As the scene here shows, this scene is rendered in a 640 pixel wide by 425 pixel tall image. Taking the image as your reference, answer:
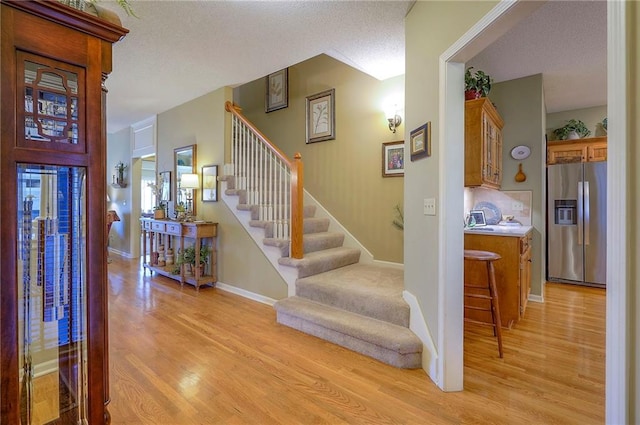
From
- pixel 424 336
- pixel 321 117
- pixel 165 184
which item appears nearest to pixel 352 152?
pixel 321 117

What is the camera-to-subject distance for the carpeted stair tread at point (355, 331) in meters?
2.14

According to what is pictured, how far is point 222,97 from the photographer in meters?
4.08

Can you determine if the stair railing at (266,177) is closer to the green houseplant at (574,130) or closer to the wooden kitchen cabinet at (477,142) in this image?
the wooden kitchen cabinet at (477,142)

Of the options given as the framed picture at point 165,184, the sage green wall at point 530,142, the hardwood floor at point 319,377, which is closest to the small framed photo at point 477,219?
the sage green wall at point 530,142

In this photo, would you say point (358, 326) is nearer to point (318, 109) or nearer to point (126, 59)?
point (318, 109)

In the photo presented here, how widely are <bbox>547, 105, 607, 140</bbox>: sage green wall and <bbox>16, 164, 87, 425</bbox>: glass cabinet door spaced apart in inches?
254

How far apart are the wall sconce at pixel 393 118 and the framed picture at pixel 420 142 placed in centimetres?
135

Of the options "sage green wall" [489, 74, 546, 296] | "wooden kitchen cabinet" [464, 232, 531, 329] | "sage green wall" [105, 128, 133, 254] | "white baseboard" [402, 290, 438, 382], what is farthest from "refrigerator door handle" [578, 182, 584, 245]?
"sage green wall" [105, 128, 133, 254]

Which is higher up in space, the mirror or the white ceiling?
the white ceiling

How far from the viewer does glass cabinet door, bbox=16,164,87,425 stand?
0.97 metres

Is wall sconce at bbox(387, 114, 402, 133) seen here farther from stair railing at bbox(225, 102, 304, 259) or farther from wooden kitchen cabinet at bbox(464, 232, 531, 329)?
wooden kitchen cabinet at bbox(464, 232, 531, 329)

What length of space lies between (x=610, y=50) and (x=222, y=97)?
4027 millimetres

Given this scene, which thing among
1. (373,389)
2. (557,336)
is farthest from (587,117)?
(373,389)

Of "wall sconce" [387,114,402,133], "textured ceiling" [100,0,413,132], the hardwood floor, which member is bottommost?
the hardwood floor
